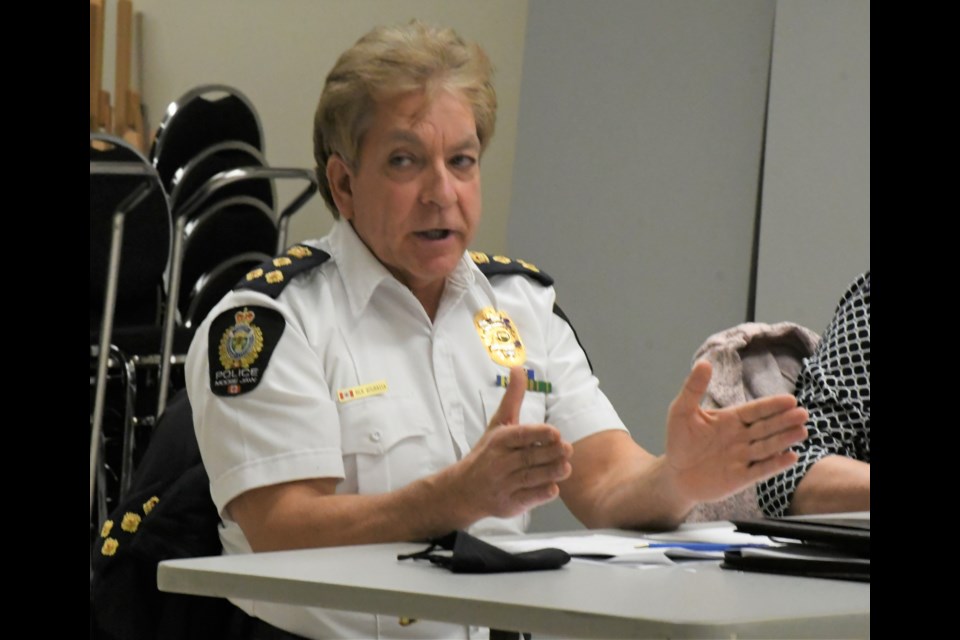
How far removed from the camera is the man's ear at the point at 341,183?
6.39ft

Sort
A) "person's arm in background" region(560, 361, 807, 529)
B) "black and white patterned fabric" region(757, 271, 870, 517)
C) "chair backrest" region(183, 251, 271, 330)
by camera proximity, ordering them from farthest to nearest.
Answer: "chair backrest" region(183, 251, 271, 330), "black and white patterned fabric" region(757, 271, 870, 517), "person's arm in background" region(560, 361, 807, 529)

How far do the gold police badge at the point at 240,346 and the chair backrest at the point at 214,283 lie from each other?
2045 millimetres

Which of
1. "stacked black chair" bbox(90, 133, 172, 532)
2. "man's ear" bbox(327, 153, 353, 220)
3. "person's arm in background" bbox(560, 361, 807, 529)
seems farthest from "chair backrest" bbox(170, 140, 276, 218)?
"person's arm in background" bbox(560, 361, 807, 529)

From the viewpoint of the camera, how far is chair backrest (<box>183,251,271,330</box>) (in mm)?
3834

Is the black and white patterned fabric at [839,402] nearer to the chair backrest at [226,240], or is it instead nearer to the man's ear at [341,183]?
the man's ear at [341,183]

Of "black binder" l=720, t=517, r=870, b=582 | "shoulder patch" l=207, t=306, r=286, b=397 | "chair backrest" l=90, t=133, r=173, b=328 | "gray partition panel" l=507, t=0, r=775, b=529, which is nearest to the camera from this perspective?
"black binder" l=720, t=517, r=870, b=582

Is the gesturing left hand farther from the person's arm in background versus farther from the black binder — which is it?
the black binder

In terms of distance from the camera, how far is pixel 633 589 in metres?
1.07

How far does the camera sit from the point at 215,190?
12.6 ft

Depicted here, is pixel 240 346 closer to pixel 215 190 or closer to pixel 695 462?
pixel 695 462

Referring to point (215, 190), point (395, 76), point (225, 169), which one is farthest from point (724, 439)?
point (225, 169)

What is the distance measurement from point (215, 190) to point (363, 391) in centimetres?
218
